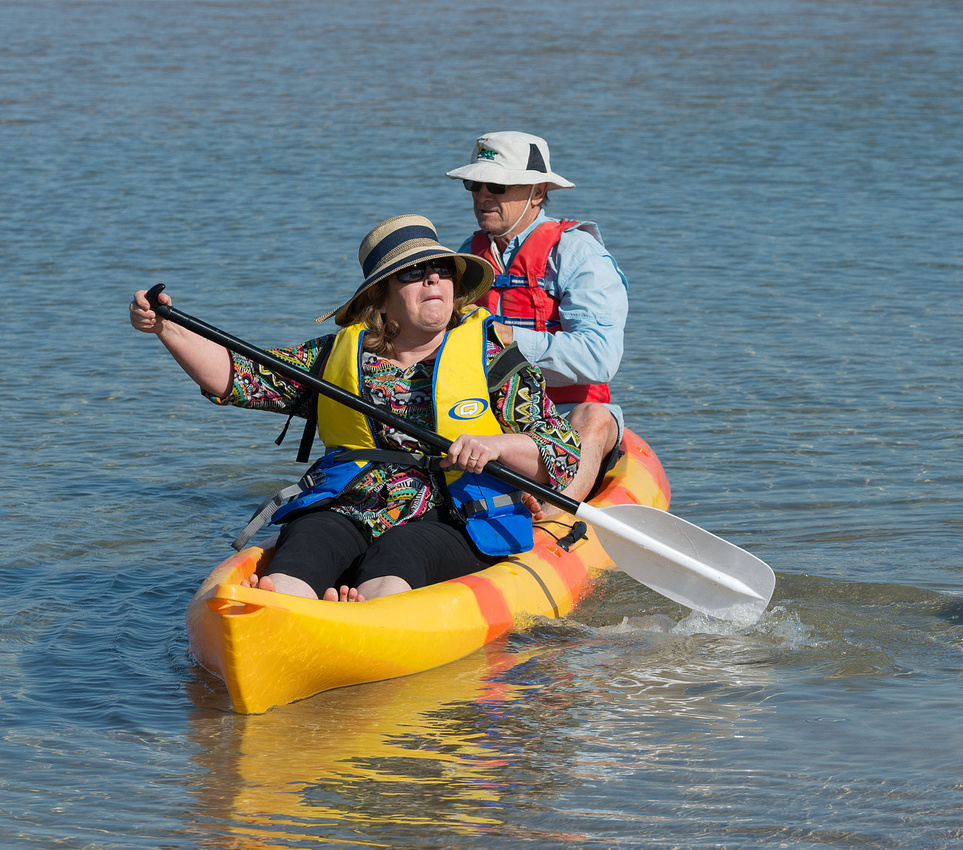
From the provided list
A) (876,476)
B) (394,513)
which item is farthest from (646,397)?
(394,513)

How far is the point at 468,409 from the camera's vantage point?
4.19 metres

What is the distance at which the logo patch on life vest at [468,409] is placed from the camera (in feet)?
13.7

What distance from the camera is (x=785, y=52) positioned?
22.3m

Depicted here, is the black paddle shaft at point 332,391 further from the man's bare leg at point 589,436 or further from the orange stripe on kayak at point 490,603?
the man's bare leg at point 589,436

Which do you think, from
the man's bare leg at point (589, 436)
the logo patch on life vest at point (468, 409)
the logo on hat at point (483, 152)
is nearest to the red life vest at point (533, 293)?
the man's bare leg at point (589, 436)

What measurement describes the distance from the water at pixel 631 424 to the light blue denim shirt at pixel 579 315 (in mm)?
780

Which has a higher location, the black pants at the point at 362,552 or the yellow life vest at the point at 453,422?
the yellow life vest at the point at 453,422

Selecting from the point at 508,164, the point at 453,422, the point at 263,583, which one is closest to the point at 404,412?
the point at 453,422

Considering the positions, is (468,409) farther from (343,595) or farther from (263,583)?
(263,583)

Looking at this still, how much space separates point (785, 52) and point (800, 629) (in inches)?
759

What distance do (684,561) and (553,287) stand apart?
1.18 m

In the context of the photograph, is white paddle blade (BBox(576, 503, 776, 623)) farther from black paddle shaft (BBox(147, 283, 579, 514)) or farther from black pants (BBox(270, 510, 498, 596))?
black paddle shaft (BBox(147, 283, 579, 514))

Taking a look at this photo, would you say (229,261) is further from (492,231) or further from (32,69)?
(32,69)

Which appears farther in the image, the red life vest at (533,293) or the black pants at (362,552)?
the red life vest at (533,293)
